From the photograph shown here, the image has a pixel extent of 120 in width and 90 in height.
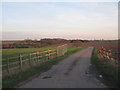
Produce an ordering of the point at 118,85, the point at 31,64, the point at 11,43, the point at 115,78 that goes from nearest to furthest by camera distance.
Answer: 1. the point at 118,85
2. the point at 115,78
3. the point at 31,64
4. the point at 11,43

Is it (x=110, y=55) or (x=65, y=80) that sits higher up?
(x=110, y=55)

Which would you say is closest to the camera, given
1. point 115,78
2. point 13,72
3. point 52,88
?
point 52,88

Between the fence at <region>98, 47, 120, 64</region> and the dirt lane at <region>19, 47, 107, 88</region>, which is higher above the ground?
the fence at <region>98, 47, 120, 64</region>

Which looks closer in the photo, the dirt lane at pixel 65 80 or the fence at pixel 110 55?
the dirt lane at pixel 65 80

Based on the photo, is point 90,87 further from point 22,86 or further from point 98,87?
point 22,86

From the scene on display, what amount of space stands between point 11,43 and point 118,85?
61.0 meters

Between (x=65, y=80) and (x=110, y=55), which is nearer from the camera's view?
(x=65, y=80)

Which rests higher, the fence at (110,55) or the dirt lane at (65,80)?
the fence at (110,55)

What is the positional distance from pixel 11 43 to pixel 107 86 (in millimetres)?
60864

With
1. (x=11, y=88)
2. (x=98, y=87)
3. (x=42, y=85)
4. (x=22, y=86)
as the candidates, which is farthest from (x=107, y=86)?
(x=11, y=88)

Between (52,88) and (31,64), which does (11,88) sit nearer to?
(52,88)

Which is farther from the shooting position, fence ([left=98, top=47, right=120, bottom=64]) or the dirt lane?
fence ([left=98, top=47, right=120, bottom=64])

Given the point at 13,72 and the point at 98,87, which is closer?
the point at 98,87

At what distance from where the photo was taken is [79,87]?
6.11 meters
